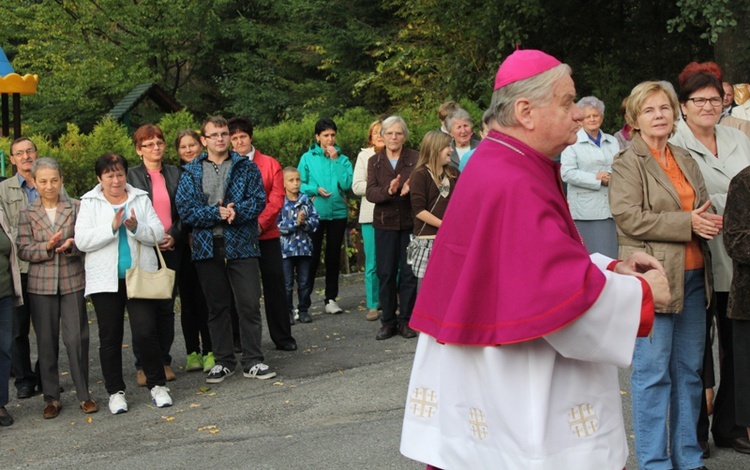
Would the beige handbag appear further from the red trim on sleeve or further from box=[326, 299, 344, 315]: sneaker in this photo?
the red trim on sleeve

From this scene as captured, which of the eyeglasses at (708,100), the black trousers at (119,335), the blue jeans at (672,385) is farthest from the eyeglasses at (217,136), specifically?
the blue jeans at (672,385)

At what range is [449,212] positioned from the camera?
3.76 meters

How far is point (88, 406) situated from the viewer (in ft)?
26.4

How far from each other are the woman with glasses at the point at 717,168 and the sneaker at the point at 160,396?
4069 millimetres

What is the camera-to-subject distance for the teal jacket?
11688mm

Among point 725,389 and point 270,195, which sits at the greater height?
point 270,195

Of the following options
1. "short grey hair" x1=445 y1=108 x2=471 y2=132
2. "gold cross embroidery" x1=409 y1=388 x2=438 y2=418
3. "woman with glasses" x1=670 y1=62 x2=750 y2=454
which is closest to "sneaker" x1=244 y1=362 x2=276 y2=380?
"short grey hair" x1=445 y1=108 x2=471 y2=132

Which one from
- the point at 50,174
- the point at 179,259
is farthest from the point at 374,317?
the point at 50,174

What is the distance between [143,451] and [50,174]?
254 cm

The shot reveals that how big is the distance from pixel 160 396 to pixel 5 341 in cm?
127

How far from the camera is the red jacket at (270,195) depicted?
9594 millimetres

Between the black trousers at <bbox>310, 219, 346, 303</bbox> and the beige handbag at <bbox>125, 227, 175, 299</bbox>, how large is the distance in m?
3.64

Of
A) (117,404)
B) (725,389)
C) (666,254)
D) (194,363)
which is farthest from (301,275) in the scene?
(666,254)

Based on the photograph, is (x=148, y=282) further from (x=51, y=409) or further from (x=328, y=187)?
(x=328, y=187)
